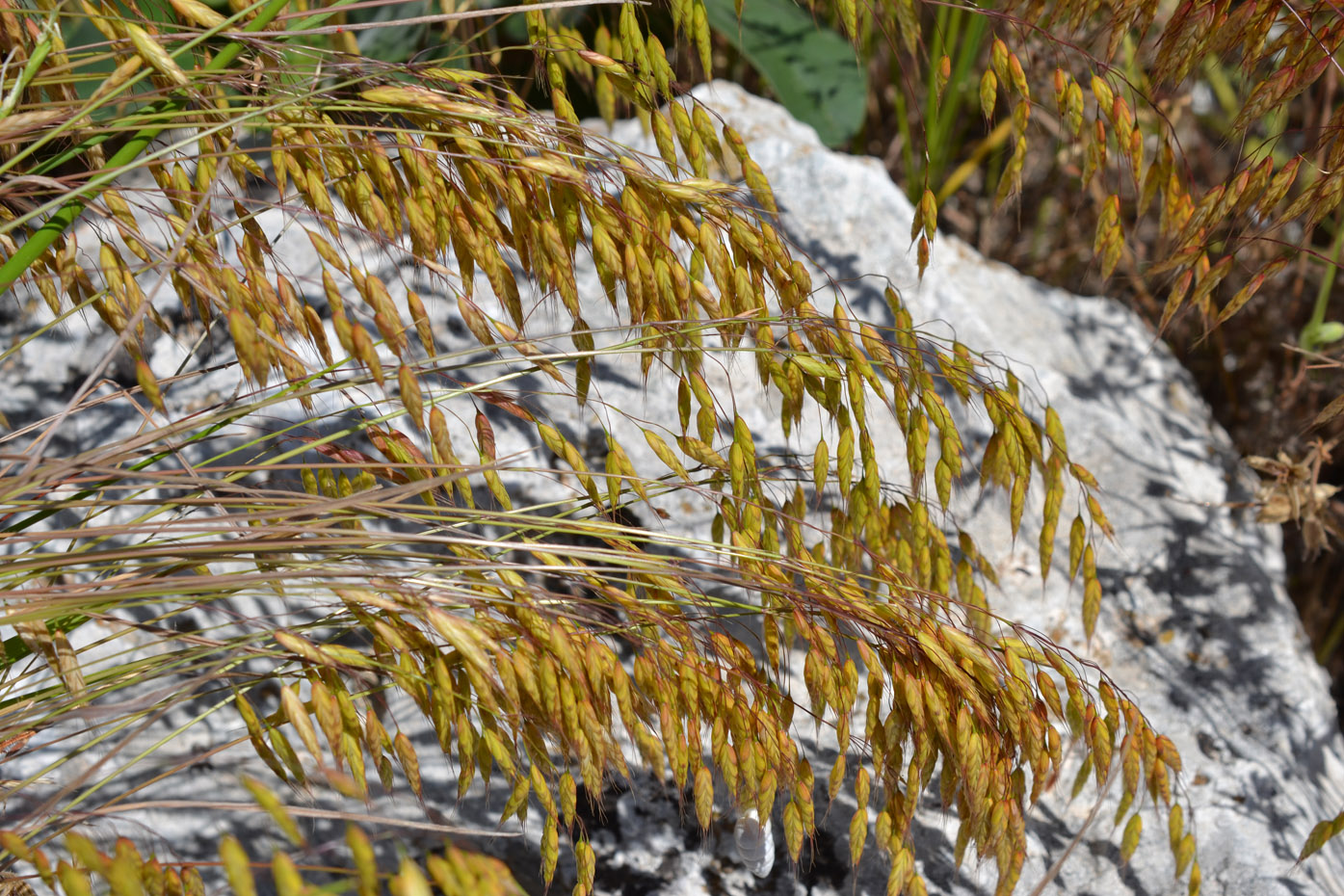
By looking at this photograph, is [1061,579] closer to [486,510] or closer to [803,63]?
[486,510]

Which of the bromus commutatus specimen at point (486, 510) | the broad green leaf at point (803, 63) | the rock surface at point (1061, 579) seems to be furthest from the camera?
the broad green leaf at point (803, 63)

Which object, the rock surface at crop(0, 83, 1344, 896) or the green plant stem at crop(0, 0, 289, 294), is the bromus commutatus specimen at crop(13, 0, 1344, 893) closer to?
the green plant stem at crop(0, 0, 289, 294)

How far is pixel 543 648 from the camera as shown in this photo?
861 millimetres

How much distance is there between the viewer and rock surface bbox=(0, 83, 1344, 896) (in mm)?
1262

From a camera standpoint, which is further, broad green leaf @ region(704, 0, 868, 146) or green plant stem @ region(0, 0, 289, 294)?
broad green leaf @ region(704, 0, 868, 146)

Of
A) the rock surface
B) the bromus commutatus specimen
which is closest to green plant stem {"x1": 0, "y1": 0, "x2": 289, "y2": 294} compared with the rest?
the bromus commutatus specimen

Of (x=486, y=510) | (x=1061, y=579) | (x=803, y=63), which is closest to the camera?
(x=486, y=510)

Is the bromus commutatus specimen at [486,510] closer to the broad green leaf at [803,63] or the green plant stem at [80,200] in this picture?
the green plant stem at [80,200]

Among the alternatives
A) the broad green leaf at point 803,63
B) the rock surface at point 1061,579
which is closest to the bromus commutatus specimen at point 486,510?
the rock surface at point 1061,579

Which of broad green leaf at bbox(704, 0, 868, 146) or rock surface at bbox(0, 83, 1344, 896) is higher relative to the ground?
broad green leaf at bbox(704, 0, 868, 146)

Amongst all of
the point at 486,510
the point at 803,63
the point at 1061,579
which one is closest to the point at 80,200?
the point at 486,510

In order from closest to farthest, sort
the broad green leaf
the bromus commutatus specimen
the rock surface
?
the bromus commutatus specimen → the rock surface → the broad green leaf

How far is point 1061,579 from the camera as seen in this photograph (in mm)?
1566

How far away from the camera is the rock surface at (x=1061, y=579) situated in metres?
1.26
